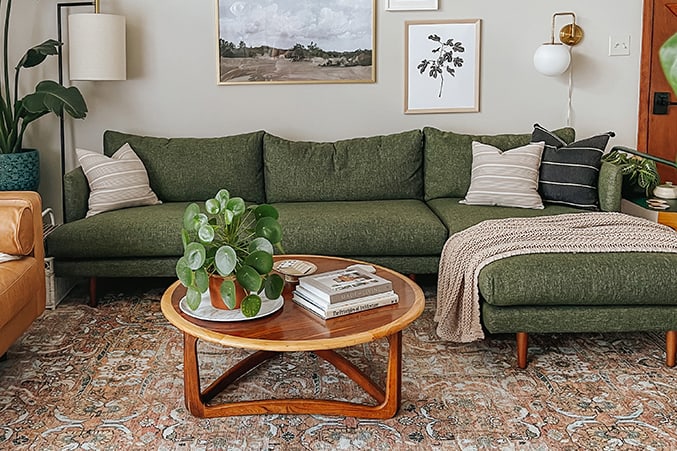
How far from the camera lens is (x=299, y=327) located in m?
2.36

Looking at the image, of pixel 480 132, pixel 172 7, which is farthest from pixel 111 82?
pixel 480 132

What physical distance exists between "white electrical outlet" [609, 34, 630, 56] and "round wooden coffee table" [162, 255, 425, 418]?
2506 mm

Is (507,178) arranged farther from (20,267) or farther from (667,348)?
(20,267)

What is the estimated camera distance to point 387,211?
12.6 ft

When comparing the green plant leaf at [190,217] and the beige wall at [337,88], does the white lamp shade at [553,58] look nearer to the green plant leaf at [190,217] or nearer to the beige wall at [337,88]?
the beige wall at [337,88]

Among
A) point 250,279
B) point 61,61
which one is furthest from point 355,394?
point 61,61

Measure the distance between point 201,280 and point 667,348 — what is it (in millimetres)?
1830

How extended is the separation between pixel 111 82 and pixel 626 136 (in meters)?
3.09

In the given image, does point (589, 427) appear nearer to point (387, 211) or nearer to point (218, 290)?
point (218, 290)

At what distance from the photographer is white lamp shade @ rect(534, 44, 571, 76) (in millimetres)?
4336

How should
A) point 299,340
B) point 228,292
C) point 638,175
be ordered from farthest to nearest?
point 638,175 < point 228,292 < point 299,340

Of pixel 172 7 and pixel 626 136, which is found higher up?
pixel 172 7

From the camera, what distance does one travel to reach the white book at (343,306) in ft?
8.02

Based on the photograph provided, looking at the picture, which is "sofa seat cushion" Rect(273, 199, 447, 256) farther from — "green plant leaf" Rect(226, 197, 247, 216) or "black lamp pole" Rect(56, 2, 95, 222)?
"black lamp pole" Rect(56, 2, 95, 222)
